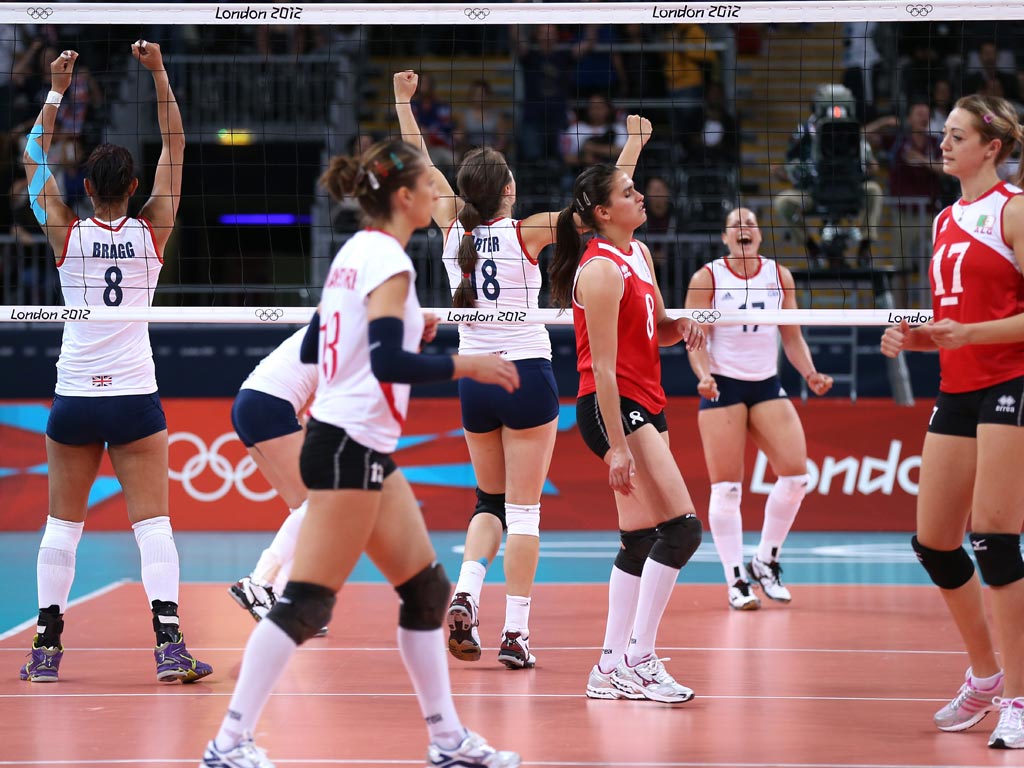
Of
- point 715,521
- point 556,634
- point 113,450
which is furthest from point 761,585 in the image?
point 113,450

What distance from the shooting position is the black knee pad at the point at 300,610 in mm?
3730

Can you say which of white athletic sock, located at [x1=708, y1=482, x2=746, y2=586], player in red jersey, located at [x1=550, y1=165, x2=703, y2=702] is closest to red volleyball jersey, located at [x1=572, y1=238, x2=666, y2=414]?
player in red jersey, located at [x1=550, y1=165, x2=703, y2=702]

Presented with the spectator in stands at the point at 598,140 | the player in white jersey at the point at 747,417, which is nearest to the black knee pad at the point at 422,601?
the player in white jersey at the point at 747,417

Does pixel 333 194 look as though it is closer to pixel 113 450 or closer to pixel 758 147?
pixel 113 450

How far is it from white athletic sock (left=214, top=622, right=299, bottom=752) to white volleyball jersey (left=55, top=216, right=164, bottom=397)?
2120mm

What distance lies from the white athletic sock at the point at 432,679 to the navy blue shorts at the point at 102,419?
2002 millimetres

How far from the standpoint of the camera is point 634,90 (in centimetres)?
1480

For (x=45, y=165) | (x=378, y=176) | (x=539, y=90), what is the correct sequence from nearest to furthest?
(x=378, y=176)
(x=45, y=165)
(x=539, y=90)

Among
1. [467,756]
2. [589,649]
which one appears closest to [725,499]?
[589,649]

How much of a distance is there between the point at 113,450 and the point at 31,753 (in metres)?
1.54

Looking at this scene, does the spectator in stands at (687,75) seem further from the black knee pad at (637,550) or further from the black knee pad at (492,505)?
the black knee pad at (637,550)

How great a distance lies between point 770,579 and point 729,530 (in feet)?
1.34

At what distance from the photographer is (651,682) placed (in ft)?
16.6

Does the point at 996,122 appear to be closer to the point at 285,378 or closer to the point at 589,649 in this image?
the point at 589,649
